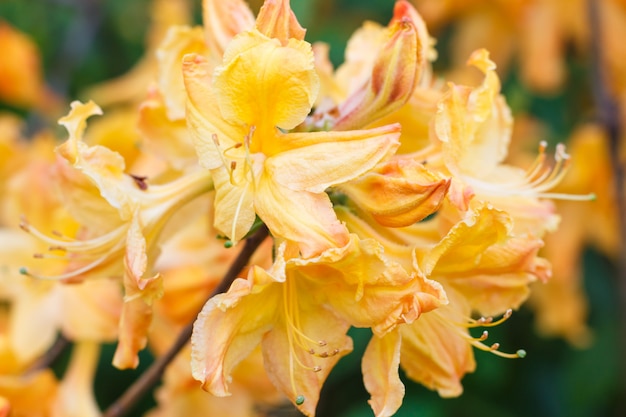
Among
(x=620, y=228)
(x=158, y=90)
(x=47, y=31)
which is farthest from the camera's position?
(x=47, y=31)

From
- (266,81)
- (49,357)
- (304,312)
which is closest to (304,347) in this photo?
(304,312)

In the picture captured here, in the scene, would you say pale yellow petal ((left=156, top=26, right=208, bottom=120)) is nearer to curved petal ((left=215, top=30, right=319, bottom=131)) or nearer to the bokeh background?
curved petal ((left=215, top=30, right=319, bottom=131))

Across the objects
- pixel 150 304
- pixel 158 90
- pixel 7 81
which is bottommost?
pixel 7 81

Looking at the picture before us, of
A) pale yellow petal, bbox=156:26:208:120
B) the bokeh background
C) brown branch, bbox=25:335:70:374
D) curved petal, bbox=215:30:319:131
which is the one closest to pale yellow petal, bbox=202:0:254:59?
pale yellow petal, bbox=156:26:208:120

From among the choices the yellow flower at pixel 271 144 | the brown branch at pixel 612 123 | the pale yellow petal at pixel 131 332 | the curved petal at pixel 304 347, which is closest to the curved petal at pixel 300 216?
the yellow flower at pixel 271 144

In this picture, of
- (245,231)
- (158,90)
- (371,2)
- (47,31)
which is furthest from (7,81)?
(245,231)

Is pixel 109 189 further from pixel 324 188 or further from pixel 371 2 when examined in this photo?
pixel 371 2

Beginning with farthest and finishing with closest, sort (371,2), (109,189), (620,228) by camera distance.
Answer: (371,2)
(620,228)
(109,189)

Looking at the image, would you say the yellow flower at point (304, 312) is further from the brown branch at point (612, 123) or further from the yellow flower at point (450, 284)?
the brown branch at point (612, 123)
